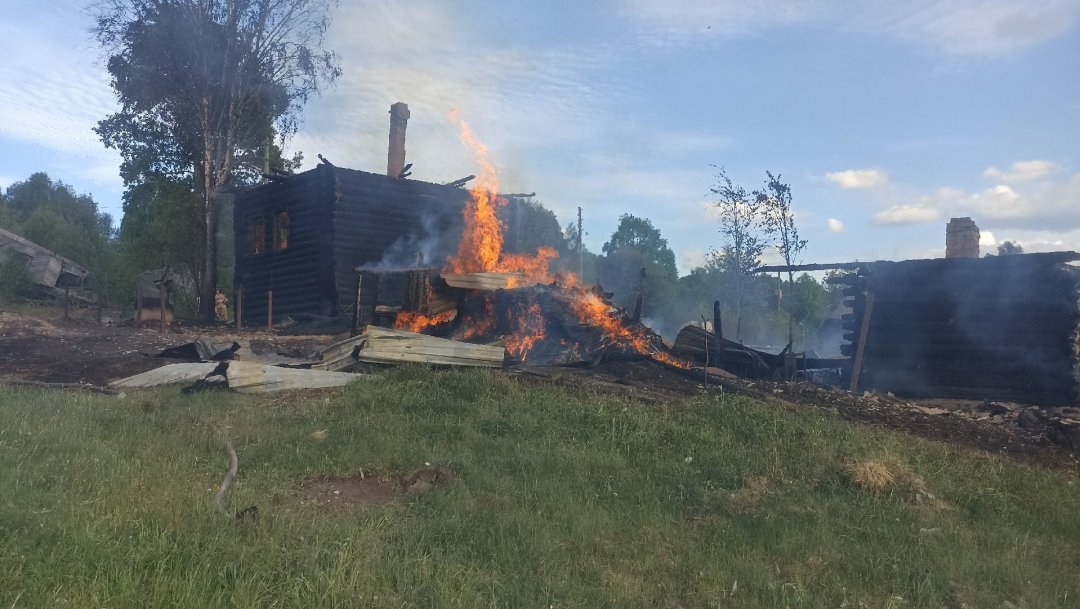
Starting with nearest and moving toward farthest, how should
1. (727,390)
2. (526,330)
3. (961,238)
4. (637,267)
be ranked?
(727,390) < (526,330) < (961,238) < (637,267)

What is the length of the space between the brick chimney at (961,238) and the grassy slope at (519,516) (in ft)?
28.8

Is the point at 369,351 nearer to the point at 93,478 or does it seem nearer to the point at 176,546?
the point at 93,478

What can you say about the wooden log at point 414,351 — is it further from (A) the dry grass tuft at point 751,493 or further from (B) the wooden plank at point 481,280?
(A) the dry grass tuft at point 751,493

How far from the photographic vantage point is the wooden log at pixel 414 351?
1112 centimetres

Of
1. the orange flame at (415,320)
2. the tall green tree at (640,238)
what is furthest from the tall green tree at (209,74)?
the tall green tree at (640,238)

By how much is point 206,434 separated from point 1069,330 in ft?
46.4

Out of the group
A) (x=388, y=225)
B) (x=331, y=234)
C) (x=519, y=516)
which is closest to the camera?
(x=519, y=516)

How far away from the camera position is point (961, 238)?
1522cm

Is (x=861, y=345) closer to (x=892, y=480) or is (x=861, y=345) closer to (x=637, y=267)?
(x=892, y=480)

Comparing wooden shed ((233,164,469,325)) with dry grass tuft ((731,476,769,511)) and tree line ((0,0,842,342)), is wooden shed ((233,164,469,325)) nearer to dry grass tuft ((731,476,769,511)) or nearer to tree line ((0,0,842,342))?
tree line ((0,0,842,342))

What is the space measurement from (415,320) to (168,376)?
533cm

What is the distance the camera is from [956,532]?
5.24 meters

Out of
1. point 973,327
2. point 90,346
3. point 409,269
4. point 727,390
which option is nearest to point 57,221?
point 90,346

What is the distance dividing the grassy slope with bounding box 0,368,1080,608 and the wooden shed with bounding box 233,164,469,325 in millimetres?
12740
